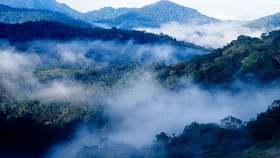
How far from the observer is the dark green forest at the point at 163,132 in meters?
32.5

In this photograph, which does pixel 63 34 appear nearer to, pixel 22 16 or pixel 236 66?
pixel 236 66

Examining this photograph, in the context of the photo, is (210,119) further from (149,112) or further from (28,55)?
(28,55)

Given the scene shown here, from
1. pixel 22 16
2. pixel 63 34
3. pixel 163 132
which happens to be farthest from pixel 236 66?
pixel 22 16

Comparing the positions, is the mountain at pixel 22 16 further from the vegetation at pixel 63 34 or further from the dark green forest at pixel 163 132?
the dark green forest at pixel 163 132

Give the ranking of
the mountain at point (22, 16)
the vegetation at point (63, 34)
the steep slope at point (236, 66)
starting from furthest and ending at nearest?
the mountain at point (22, 16)
the vegetation at point (63, 34)
the steep slope at point (236, 66)

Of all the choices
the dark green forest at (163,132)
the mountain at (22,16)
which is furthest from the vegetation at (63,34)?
the mountain at (22,16)

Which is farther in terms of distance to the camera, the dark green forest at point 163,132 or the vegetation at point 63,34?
the vegetation at point 63,34

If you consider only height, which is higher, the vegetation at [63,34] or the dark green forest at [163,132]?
the vegetation at [63,34]

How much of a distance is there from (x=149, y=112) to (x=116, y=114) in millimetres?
5766

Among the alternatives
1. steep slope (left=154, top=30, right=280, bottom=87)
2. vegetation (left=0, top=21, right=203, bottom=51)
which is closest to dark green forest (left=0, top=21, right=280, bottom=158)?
steep slope (left=154, top=30, right=280, bottom=87)

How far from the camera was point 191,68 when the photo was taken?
65.8 m

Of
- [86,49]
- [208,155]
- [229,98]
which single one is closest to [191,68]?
[229,98]

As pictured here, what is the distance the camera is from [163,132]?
41.7 m

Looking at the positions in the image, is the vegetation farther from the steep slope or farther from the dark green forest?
the steep slope
